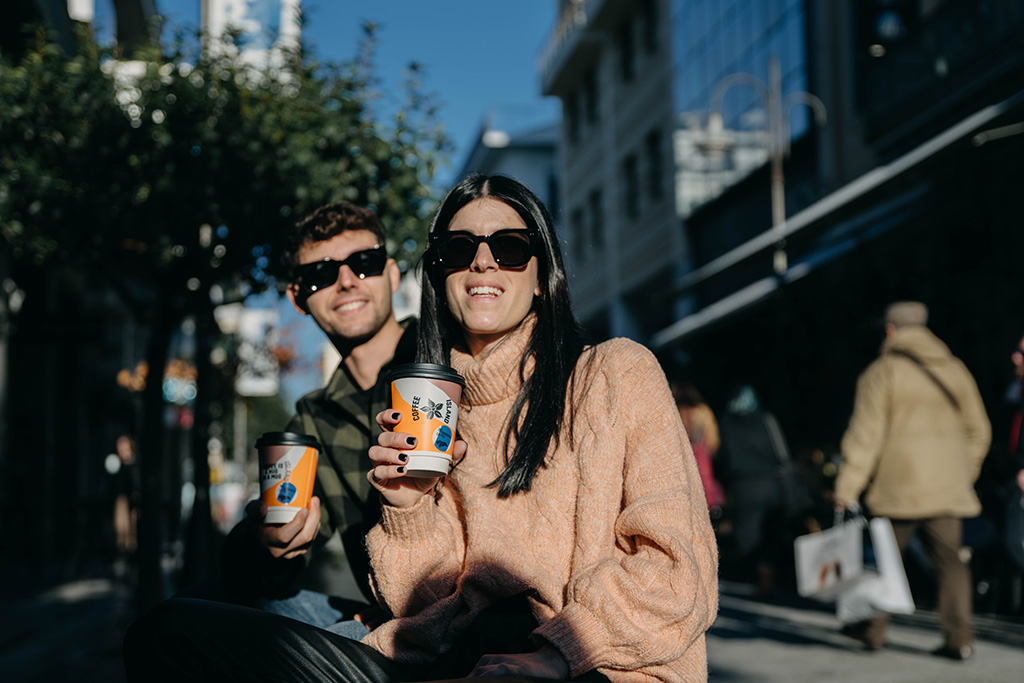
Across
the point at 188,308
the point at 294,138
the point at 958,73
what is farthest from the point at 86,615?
the point at 958,73

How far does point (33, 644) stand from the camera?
25.4ft

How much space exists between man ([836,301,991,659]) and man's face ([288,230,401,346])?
4.13 meters

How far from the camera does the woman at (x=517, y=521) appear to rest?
203 cm

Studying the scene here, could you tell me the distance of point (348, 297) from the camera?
3.32 meters

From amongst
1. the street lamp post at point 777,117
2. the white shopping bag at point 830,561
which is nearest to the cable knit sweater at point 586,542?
the white shopping bag at point 830,561

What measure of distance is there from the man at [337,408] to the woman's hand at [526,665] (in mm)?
774

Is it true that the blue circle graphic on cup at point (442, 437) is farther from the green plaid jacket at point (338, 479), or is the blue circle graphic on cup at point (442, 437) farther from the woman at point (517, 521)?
the green plaid jacket at point (338, 479)

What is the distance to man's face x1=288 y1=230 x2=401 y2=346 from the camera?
331 cm

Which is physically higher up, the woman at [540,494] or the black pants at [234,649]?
the woman at [540,494]

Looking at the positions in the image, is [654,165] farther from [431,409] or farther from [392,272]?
[431,409]

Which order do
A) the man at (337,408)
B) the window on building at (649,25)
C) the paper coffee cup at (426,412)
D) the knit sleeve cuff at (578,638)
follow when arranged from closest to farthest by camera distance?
the knit sleeve cuff at (578,638)
the paper coffee cup at (426,412)
the man at (337,408)
the window on building at (649,25)

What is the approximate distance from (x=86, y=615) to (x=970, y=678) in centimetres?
730

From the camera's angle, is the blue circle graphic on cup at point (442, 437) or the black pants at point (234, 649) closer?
the black pants at point (234, 649)

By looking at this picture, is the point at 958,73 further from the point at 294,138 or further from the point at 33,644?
the point at 33,644
